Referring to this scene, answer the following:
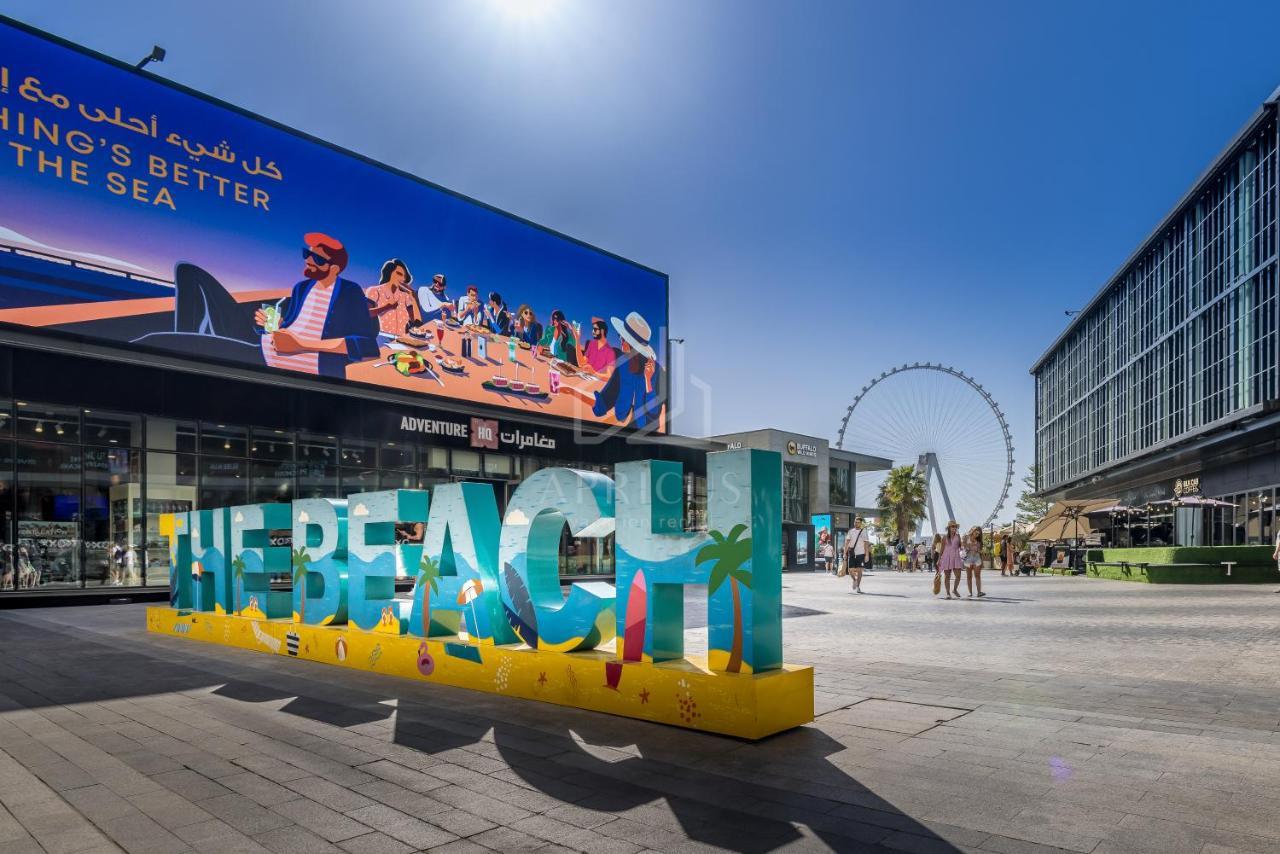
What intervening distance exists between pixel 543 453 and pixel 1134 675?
2746cm

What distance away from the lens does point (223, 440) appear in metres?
24.0

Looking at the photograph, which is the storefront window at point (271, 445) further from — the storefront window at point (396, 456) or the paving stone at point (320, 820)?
the paving stone at point (320, 820)

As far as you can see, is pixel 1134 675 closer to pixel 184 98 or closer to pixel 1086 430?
pixel 184 98

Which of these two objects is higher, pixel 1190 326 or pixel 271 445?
pixel 1190 326

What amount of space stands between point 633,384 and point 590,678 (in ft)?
112

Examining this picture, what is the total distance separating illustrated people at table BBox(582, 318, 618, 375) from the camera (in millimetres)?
39094

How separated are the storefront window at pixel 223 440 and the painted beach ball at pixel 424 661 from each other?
706 inches

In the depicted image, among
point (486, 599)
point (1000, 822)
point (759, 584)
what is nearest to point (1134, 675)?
point (759, 584)

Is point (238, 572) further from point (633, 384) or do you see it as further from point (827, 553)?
point (827, 553)

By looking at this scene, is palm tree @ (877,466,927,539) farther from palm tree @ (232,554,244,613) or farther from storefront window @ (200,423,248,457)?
palm tree @ (232,554,244,613)

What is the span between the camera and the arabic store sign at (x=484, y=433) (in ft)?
97.8

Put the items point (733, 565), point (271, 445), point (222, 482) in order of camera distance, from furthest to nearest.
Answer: point (271, 445) → point (222, 482) → point (733, 565)

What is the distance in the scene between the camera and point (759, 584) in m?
6.45

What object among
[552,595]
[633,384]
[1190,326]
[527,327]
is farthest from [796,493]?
[552,595]
